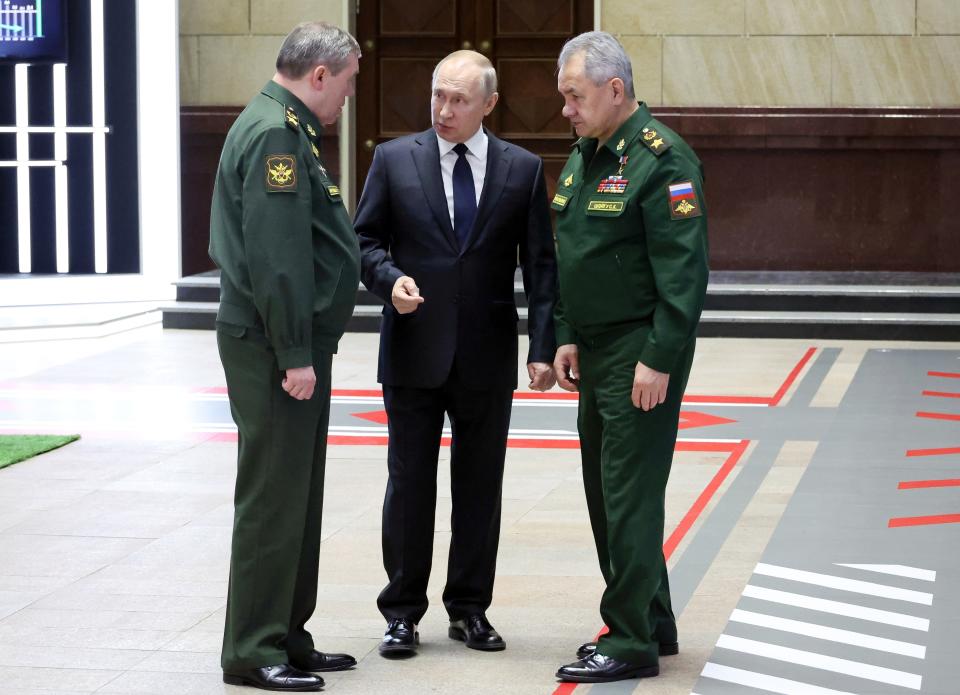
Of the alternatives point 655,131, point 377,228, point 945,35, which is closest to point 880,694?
point 655,131

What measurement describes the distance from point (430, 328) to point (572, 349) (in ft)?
1.49

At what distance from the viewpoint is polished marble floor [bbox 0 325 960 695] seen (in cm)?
468

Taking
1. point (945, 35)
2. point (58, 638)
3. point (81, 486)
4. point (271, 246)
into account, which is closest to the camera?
point (271, 246)

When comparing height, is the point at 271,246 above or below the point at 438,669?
above

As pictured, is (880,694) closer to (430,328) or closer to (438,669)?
(438,669)

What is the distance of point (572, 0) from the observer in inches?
588

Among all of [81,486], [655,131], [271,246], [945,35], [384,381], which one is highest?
[945,35]

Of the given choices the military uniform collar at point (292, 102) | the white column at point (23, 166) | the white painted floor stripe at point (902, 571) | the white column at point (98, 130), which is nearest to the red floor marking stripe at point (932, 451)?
the white painted floor stripe at point (902, 571)

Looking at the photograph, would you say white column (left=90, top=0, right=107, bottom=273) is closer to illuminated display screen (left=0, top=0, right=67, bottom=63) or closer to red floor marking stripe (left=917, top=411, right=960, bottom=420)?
illuminated display screen (left=0, top=0, right=67, bottom=63)

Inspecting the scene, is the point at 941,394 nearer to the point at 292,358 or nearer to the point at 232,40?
the point at 292,358

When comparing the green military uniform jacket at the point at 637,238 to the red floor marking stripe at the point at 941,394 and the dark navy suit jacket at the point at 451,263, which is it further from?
the red floor marking stripe at the point at 941,394

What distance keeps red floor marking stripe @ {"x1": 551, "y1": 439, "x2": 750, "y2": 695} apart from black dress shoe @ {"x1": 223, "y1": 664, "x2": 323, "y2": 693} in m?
0.83

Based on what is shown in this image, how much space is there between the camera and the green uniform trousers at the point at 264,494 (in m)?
4.39

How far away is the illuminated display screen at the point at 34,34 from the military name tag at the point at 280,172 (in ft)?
37.3
